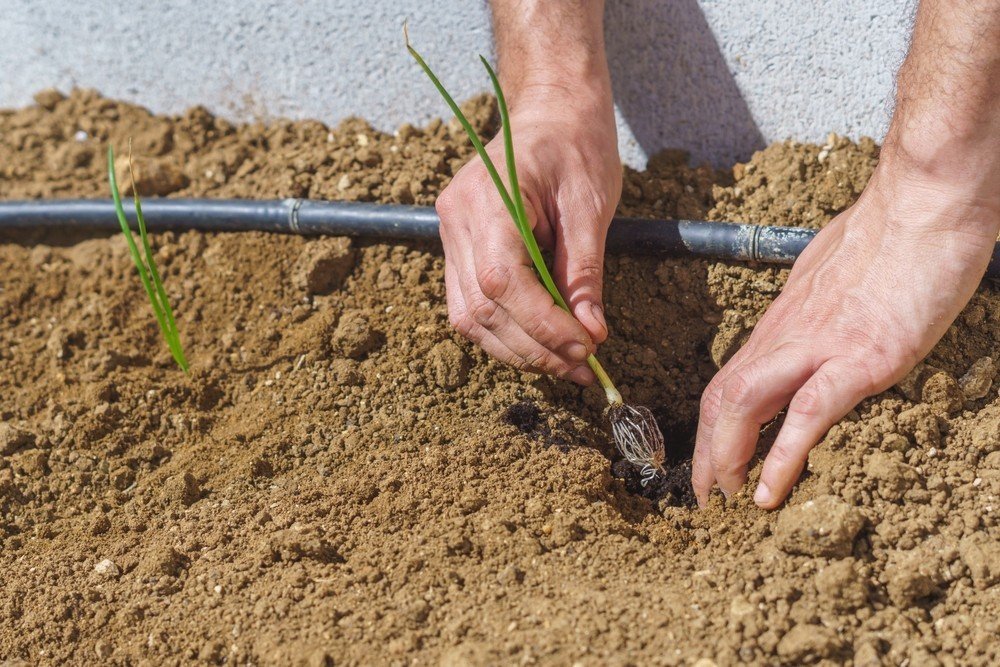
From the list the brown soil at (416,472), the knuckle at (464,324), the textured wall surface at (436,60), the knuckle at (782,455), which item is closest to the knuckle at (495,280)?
the knuckle at (464,324)

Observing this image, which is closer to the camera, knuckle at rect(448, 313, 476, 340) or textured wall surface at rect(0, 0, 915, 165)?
knuckle at rect(448, 313, 476, 340)

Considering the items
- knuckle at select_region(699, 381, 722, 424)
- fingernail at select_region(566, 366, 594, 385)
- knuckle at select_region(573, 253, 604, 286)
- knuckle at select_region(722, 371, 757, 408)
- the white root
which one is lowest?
the white root

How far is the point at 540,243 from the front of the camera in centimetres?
161

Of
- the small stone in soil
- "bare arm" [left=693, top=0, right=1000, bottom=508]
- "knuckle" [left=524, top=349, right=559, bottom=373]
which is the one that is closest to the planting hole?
the small stone in soil

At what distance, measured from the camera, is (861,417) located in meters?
1.36

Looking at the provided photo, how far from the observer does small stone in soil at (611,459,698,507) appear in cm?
157

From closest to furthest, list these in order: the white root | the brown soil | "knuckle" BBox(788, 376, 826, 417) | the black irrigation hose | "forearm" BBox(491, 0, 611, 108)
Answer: the brown soil → "knuckle" BBox(788, 376, 826, 417) → the white root → the black irrigation hose → "forearm" BBox(491, 0, 611, 108)

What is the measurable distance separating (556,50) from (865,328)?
0.87 m

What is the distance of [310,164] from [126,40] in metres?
0.72

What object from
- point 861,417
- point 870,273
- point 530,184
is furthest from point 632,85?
point 861,417

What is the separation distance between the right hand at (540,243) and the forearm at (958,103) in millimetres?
512

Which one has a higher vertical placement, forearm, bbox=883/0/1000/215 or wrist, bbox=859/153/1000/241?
forearm, bbox=883/0/1000/215

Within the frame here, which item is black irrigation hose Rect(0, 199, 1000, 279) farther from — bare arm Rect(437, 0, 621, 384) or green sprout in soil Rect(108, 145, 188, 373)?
green sprout in soil Rect(108, 145, 188, 373)

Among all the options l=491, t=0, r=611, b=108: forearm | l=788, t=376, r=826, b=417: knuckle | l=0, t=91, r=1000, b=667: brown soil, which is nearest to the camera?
l=0, t=91, r=1000, b=667: brown soil
